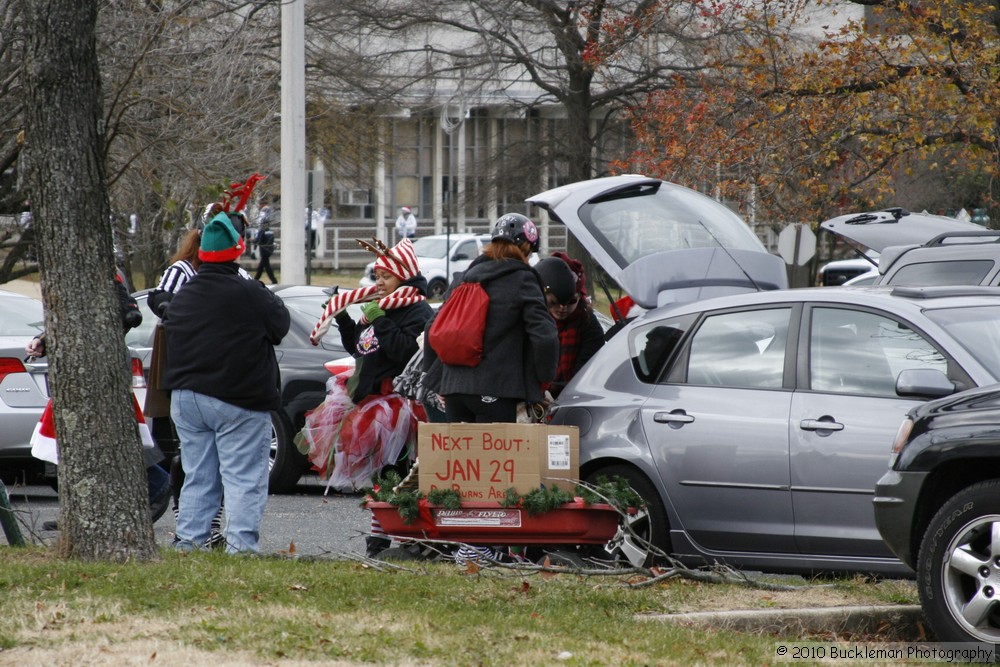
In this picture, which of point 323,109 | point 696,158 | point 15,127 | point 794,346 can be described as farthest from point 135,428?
point 323,109

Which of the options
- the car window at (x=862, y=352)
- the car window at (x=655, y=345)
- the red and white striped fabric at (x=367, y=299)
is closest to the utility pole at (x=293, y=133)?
the red and white striped fabric at (x=367, y=299)

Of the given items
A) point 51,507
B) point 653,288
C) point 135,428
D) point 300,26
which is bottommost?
point 51,507

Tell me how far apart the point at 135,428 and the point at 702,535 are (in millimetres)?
2815

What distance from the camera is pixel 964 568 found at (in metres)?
5.43

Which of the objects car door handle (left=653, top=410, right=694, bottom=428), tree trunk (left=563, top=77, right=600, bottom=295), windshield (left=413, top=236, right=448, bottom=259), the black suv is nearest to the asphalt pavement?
car door handle (left=653, top=410, right=694, bottom=428)

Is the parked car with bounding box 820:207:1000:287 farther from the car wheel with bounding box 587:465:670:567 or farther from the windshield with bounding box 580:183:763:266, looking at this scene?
the car wheel with bounding box 587:465:670:567

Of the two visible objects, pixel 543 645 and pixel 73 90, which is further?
pixel 73 90

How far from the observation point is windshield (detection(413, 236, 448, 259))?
41.5m

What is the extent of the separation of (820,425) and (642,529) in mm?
1124

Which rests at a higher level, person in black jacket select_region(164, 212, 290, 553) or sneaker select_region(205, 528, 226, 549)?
person in black jacket select_region(164, 212, 290, 553)

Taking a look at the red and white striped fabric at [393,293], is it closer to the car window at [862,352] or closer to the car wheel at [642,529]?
the car wheel at [642,529]

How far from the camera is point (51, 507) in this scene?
34.8 feet

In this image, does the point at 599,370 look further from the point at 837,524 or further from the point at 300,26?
the point at 300,26

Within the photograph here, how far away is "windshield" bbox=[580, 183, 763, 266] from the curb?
10.6 ft
